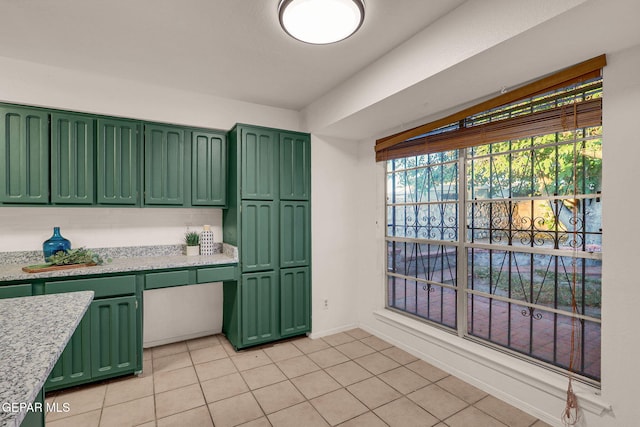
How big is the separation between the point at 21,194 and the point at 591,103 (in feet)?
13.2

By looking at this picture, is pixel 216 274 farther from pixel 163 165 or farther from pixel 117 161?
pixel 117 161

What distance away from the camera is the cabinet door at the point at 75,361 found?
2387 mm

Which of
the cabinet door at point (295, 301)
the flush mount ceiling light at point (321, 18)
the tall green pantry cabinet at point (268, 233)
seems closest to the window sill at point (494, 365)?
the cabinet door at point (295, 301)

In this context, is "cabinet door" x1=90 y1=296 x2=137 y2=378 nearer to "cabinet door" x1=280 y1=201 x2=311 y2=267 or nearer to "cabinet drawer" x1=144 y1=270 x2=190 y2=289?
"cabinet drawer" x1=144 y1=270 x2=190 y2=289

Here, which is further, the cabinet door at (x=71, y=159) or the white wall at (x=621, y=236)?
the cabinet door at (x=71, y=159)

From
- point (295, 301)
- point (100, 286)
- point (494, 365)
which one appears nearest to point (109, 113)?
point (100, 286)

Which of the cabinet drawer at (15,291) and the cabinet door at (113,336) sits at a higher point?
the cabinet drawer at (15,291)

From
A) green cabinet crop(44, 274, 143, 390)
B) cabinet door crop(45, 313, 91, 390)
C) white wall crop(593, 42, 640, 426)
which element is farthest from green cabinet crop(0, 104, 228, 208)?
white wall crop(593, 42, 640, 426)

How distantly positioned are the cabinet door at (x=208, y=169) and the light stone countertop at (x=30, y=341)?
1640 mm

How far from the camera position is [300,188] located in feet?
11.3

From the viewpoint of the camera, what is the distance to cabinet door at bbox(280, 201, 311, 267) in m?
3.34

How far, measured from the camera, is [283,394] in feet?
7.95

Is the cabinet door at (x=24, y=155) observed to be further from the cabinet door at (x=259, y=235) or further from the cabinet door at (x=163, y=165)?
the cabinet door at (x=259, y=235)

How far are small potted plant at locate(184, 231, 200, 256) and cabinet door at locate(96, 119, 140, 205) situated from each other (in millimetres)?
609
